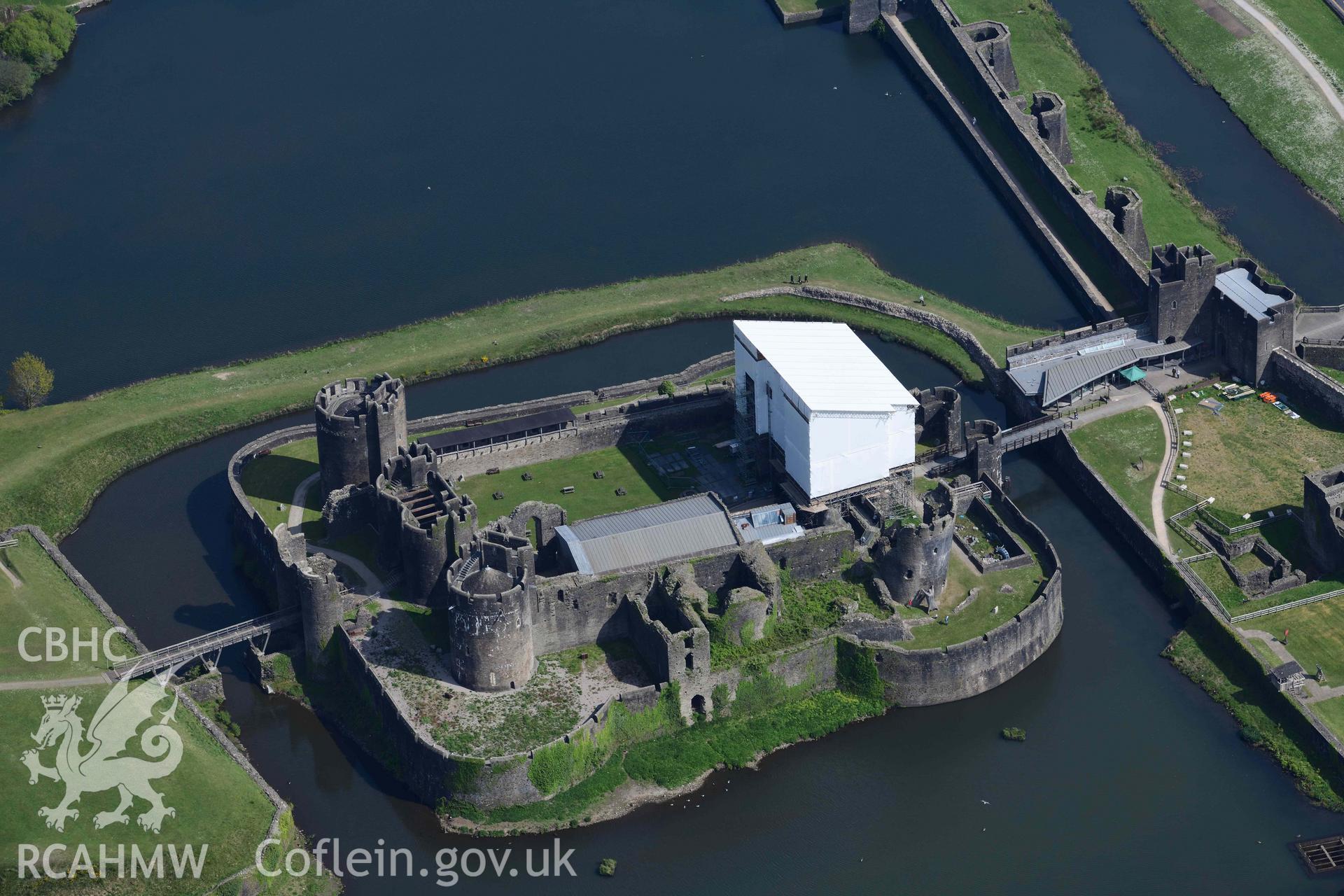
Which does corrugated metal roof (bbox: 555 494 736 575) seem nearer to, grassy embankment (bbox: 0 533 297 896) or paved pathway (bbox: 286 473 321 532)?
paved pathway (bbox: 286 473 321 532)

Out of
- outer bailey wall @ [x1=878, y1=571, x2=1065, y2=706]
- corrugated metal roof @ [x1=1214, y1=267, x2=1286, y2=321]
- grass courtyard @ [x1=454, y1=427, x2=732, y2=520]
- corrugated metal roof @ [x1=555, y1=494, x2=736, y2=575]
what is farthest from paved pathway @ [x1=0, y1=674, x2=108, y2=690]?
corrugated metal roof @ [x1=1214, y1=267, x2=1286, y2=321]

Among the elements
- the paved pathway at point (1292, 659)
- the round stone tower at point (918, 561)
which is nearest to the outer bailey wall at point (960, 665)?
the round stone tower at point (918, 561)

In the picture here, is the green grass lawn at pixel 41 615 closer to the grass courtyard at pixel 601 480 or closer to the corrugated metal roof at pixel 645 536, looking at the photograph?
the grass courtyard at pixel 601 480

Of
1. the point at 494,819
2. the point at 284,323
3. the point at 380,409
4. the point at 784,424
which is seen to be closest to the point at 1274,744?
the point at 784,424

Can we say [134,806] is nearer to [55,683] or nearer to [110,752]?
[110,752]

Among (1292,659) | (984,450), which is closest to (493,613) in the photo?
(984,450)

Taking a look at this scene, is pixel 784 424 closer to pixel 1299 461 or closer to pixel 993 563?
pixel 993 563
